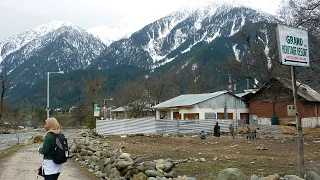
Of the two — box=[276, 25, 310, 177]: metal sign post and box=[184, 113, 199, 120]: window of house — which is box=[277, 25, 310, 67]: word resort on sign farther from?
box=[184, 113, 199, 120]: window of house

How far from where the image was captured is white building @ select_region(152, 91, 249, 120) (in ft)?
169

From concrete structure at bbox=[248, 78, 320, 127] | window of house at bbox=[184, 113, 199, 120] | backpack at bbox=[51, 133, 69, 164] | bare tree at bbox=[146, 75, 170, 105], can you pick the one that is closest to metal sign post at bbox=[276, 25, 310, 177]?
backpack at bbox=[51, 133, 69, 164]

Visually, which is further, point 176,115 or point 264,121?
point 176,115

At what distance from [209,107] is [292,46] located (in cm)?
4298

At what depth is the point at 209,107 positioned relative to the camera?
5234cm

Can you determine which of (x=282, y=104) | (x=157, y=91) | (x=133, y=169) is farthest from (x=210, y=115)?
(x=133, y=169)

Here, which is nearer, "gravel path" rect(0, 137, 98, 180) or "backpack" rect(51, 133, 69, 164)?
"backpack" rect(51, 133, 69, 164)

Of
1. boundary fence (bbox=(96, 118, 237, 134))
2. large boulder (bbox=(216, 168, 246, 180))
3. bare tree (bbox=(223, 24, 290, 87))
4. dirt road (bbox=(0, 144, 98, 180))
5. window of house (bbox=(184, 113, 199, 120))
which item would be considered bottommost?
dirt road (bbox=(0, 144, 98, 180))

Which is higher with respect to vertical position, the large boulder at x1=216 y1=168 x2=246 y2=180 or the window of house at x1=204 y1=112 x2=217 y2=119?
the window of house at x1=204 y1=112 x2=217 y2=119

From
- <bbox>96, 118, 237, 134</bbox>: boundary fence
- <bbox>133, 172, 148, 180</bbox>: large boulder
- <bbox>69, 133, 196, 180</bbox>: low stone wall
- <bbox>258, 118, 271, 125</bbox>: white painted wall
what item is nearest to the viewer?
<bbox>133, 172, 148, 180</bbox>: large boulder

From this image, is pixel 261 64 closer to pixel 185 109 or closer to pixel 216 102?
pixel 216 102

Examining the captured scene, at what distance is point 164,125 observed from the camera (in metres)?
41.2

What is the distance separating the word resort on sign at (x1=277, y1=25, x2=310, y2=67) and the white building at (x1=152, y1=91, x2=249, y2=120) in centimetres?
4090

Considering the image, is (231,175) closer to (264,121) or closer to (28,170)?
(28,170)
